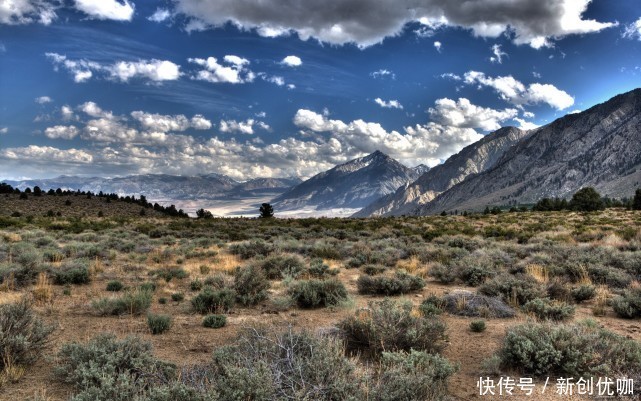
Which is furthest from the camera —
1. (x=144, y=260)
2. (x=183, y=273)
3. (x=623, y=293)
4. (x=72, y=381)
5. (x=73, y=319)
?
(x=144, y=260)

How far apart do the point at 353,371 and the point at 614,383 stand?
388 cm

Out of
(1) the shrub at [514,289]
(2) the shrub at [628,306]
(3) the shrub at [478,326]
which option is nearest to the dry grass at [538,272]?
(1) the shrub at [514,289]

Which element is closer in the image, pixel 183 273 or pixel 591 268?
pixel 591 268

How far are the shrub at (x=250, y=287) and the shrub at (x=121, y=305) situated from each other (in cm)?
252

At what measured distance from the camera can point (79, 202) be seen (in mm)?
64688

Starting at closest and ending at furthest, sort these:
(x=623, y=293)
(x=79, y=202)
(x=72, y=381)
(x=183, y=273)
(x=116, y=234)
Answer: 1. (x=72, y=381)
2. (x=623, y=293)
3. (x=183, y=273)
4. (x=116, y=234)
5. (x=79, y=202)

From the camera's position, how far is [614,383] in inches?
214

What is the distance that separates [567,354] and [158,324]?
7702mm

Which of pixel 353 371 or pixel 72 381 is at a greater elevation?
pixel 353 371

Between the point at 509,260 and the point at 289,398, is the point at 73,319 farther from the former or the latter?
the point at 509,260

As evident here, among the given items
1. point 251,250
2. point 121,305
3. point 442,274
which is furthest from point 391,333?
point 251,250

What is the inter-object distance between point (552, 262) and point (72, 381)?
15.6 meters

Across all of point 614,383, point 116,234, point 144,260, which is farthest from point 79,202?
point 614,383

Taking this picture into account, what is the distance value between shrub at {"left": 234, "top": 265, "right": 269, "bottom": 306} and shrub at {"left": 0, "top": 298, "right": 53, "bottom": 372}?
4.89 m
